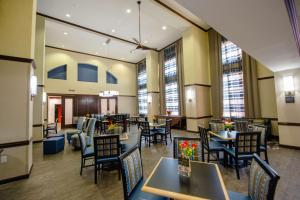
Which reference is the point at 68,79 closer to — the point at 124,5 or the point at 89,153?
the point at 124,5

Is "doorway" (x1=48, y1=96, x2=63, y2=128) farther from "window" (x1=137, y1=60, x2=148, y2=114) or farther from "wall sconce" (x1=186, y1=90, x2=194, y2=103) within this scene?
"wall sconce" (x1=186, y1=90, x2=194, y2=103)

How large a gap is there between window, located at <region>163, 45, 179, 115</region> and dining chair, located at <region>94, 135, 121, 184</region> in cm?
698

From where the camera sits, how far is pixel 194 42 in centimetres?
761

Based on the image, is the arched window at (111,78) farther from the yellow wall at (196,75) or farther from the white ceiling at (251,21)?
the white ceiling at (251,21)

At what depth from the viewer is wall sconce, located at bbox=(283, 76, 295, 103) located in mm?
4605

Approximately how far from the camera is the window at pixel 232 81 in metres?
6.91

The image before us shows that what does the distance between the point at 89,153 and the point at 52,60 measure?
9825mm

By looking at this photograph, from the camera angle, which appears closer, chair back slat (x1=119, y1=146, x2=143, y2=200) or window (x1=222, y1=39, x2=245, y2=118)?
chair back slat (x1=119, y1=146, x2=143, y2=200)

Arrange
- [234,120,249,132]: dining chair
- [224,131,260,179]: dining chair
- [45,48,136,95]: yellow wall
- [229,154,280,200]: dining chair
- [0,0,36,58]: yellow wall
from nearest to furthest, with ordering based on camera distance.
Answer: [229,154,280,200]: dining chair, [224,131,260,179]: dining chair, [0,0,36,58]: yellow wall, [234,120,249,132]: dining chair, [45,48,136,95]: yellow wall

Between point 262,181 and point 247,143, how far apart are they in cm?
186

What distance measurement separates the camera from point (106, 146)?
9.69ft

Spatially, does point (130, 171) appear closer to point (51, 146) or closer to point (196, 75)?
point (51, 146)

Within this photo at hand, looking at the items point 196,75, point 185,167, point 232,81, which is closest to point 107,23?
point 196,75

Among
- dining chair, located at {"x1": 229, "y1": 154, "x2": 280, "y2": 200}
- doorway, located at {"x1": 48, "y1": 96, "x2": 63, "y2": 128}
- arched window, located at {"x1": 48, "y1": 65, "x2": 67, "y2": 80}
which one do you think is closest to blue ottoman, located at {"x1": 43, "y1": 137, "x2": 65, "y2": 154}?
dining chair, located at {"x1": 229, "y1": 154, "x2": 280, "y2": 200}
